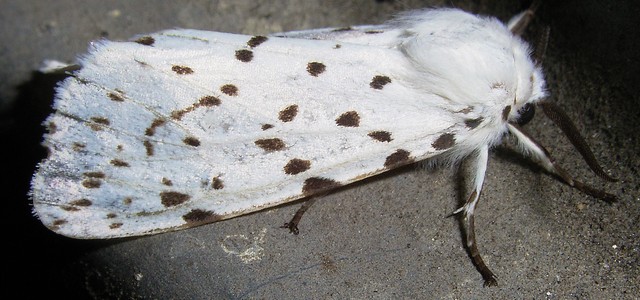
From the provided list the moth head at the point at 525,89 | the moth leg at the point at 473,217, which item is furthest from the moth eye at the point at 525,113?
the moth leg at the point at 473,217

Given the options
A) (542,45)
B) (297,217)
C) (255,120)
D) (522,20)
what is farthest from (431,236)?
(522,20)

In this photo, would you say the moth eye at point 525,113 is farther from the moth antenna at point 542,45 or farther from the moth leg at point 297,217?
the moth leg at point 297,217

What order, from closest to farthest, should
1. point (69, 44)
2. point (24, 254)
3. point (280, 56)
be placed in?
point (280, 56) → point (24, 254) → point (69, 44)

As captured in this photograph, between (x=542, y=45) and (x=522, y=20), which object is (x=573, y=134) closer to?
(x=542, y=45)

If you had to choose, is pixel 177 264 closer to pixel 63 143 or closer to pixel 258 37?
pixel 63 143

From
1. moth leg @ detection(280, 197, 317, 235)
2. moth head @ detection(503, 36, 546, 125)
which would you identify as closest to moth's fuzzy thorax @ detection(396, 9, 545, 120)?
moth head @ detection(503, 36, 546, 125)

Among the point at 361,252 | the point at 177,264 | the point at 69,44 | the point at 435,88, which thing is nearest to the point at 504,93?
the point at 435,88

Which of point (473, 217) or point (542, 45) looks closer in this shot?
point (473, 217)
